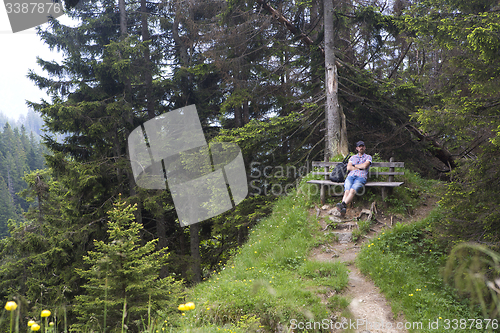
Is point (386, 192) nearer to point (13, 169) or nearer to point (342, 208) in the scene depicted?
point (342, 208)

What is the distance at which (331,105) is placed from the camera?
38.2 feet

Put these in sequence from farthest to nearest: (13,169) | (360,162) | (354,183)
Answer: (13,169)
(360,162)
(354,183)

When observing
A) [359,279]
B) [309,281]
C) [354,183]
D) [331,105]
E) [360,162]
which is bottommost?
[359,279]

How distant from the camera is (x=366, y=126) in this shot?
14.6 m

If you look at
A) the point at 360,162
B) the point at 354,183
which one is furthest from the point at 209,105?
the point at 354,183

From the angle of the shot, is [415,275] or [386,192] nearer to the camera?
[415,275]

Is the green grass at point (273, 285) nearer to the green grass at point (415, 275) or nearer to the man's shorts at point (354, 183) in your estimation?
the green grass at point (415, 275)

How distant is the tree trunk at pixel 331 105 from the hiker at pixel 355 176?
103 inches

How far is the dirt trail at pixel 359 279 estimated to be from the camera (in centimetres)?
550

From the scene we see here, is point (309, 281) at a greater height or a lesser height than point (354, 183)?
lesser

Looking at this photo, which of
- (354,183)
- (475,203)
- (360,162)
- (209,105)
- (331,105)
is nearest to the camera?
(475,203)

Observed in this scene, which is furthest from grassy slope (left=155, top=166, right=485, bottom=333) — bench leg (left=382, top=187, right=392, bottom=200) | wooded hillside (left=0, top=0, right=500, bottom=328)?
wooded hillside (left=0, top=0, right=500, bottom=328)

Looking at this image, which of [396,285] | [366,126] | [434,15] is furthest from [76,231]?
[434,15]

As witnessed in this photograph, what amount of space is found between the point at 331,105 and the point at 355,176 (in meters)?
3.83
